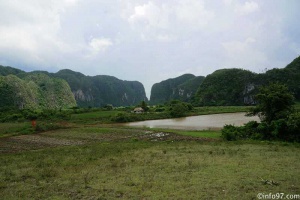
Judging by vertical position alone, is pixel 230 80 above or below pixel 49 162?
above

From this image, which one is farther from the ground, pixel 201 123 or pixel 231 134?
pixel 231 134

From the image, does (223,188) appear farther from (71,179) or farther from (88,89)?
(88,89)

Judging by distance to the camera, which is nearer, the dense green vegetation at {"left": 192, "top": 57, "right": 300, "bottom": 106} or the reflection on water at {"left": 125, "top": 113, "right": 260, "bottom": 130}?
the reflection on water at {"left": 125, "top": 113, "right": 260, "bottom": 130}

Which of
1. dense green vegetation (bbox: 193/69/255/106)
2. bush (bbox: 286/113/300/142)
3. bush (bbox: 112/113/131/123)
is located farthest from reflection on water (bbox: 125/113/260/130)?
dense green vegetation (bbox: 193/69/255/106)

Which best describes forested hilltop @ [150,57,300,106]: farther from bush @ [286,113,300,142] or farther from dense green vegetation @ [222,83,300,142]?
bush @ [286,113,300,142]

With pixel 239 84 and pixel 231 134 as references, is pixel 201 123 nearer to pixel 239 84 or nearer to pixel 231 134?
pixel 231 134

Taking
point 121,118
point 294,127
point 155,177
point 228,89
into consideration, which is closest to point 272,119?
point 294,127

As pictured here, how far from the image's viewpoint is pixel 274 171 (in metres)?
10.4

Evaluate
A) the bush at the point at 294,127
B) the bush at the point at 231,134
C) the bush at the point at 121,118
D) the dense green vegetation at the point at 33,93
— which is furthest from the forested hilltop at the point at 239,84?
the bush at the point at 294,127

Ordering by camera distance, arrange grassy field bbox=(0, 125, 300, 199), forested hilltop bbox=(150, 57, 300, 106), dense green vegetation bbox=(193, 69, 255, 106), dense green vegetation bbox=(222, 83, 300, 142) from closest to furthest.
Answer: grassy field bbox=(0, 125, 300, 199), dense green vegetation bbox=(222, 83, 300, 142), forested hilltop bbox=(150, 57, 300, 106), dense green vegetation bbox=(193, 69, 255, 106)

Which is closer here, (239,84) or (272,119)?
(272,119)

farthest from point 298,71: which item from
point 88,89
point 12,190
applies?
point 88,89

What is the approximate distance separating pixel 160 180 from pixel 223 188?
2.53 meters

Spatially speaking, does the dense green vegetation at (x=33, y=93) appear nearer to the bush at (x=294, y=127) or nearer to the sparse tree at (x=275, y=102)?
the sparse tree at (x=275, y=102)
